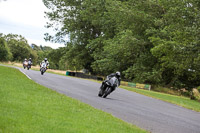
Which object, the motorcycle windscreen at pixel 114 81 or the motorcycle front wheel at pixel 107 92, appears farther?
the motorcycle front wheel at pixel 107 92

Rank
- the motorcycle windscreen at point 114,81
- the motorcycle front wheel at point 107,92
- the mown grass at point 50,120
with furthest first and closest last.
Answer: the motorcycle front wheel at point 107,92, the motorcycle windscreen at point 114,81, the mown grass at point 50,120

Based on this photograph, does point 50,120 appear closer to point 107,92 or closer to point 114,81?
point 114,81

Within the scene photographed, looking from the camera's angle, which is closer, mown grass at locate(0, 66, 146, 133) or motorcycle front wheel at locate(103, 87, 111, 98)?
mown grass at locate(0, 66, 146, 133)

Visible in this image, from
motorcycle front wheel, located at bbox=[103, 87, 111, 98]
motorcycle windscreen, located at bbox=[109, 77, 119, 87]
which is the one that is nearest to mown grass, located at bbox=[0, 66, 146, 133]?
motorcycle windscreen, located at bbox=[109, 77, 119, 87]

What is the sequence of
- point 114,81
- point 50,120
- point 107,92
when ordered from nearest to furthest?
point 50,120
point 114,81
point 107,92

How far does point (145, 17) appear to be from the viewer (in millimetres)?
44094

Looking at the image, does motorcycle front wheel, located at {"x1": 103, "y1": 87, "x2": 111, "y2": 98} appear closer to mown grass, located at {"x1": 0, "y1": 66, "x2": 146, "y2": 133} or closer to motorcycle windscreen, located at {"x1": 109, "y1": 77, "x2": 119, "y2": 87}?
motorcycle windscreen, located at {"x1": 109, "y1": 77, "x2": 119, "y2": 87}

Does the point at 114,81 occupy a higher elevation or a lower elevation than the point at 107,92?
higher

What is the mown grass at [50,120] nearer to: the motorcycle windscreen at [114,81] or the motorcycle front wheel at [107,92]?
the motorcycle windscreen at [114,81]

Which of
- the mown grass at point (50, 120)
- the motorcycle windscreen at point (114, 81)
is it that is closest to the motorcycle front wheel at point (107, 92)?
the motorcycle windscreen at point (114, 81)

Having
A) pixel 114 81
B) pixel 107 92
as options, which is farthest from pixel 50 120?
pixel 107 92

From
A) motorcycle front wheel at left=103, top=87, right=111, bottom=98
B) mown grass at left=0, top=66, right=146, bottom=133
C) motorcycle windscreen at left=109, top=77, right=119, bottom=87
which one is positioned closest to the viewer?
mown grass at left=0, top=66, right=146, bottom=133

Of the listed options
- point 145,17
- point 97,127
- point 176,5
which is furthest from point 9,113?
point 145,17

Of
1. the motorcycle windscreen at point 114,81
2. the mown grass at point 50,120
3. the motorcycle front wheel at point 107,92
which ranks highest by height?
the motorcycle windscreen at point 114,81
